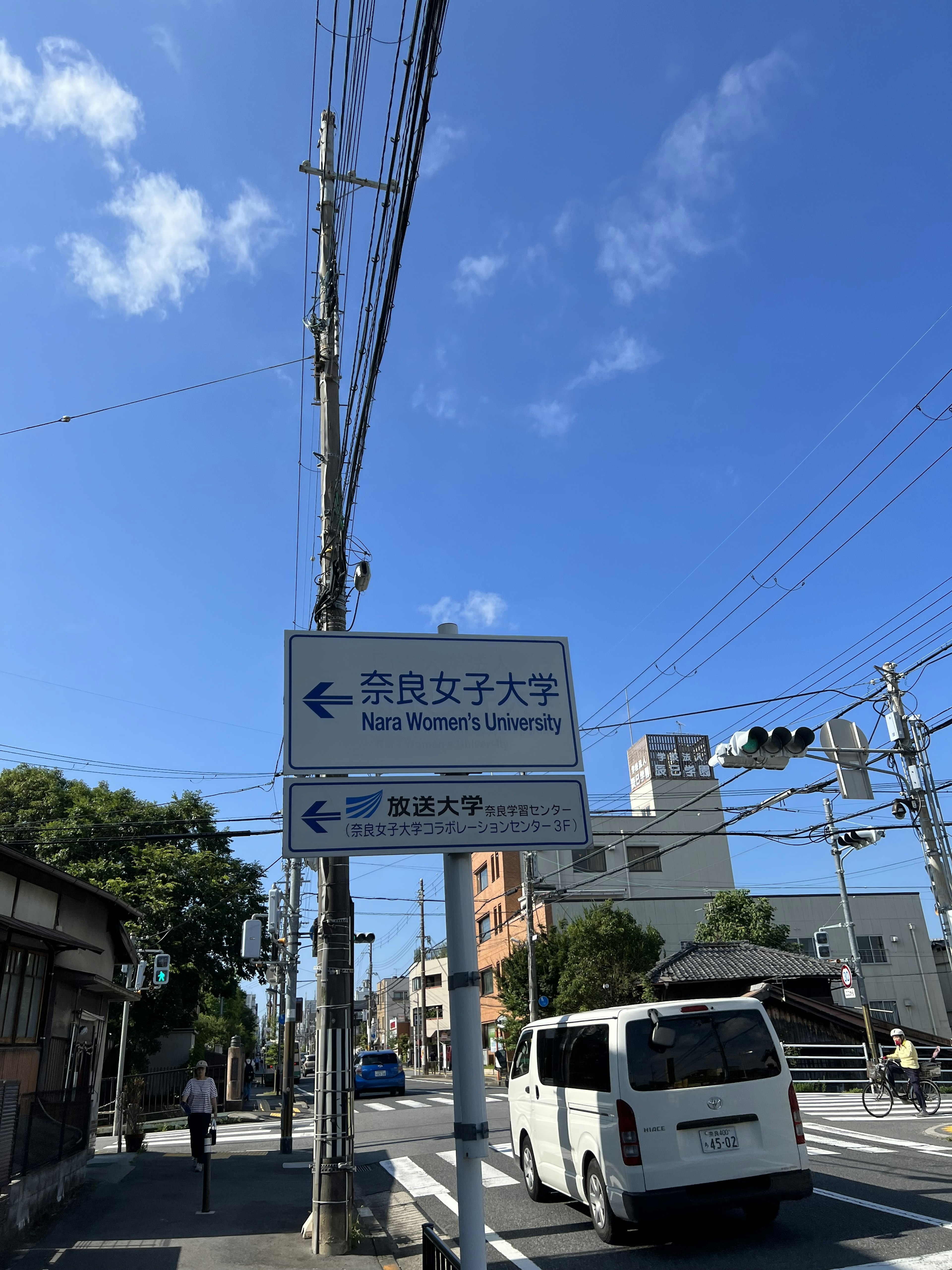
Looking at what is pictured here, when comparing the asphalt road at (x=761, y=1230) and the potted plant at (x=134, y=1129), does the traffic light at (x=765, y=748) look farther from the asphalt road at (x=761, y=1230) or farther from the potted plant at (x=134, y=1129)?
the potted plant at (x=134, y=1129)

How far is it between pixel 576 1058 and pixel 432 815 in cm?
A: 562

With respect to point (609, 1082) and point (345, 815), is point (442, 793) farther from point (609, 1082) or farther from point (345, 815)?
point (609, 1082)

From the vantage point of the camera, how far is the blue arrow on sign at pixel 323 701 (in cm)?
470

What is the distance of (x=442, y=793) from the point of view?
458cm

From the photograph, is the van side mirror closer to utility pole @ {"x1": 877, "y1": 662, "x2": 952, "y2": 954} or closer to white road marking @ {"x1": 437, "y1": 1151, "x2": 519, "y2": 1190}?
white road marking @ {"x1": 437, "y1": 1151, "x2": 519, "y2": 1190}

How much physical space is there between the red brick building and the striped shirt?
31706 mm

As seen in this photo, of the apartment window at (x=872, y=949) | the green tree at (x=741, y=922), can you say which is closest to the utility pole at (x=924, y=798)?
the green tree at (x=741, y=922)

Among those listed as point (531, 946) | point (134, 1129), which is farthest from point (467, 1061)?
point (531, 946)

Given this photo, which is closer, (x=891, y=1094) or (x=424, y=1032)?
(x=891, y=1094)

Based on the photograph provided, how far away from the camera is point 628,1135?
7.42 meters

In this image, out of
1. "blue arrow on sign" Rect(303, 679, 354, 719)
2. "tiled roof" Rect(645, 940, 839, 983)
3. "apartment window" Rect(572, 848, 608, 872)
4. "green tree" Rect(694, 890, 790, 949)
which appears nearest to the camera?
"blue arrow on sign" Rect(303, 679, 354, 719)

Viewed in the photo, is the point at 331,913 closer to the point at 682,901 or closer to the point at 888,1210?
the point at 888,1210

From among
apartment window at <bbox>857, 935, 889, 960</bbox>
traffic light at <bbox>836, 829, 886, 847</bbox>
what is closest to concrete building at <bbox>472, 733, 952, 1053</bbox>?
apartment window at <bbox>857, 935, 889, 960</bbox>

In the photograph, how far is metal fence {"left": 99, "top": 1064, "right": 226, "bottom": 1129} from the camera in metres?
25.9
